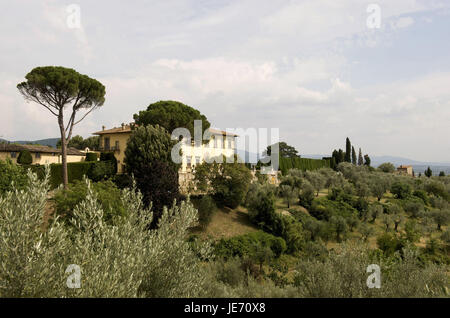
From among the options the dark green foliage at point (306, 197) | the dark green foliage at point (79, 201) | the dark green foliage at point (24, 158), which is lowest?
the dark green foliage at point (306, 197)

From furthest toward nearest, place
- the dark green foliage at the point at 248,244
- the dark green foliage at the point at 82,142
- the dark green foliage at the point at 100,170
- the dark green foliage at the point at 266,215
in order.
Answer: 1. the dark green foliage at the point at 82,142
2. the dark green foliage at the point at 100,170
3. the dark green foliage at the point at 266,215
4. the dark green foliage at the point at 248,244

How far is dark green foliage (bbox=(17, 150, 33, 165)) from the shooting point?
111 ft

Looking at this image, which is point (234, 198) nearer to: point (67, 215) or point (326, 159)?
point (67, 215)

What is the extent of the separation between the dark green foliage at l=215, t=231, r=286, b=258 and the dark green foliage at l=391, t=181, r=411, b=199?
29.8 meters

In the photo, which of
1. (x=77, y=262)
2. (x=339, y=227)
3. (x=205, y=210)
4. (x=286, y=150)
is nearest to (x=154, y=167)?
(x=205, y=210)

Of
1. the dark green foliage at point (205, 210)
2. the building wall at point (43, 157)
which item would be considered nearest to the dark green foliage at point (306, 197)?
the dark green foliage at point (205, 210)

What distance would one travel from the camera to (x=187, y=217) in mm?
8086

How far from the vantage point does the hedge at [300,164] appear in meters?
51.2

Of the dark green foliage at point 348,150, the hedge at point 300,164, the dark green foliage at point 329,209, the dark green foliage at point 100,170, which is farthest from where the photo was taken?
the dark green foliage at point 348,150

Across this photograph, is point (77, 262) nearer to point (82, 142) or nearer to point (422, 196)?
point (422, 196)

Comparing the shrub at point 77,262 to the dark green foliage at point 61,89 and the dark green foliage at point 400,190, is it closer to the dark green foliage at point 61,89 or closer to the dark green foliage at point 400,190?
the dark green foliage at point 61,89

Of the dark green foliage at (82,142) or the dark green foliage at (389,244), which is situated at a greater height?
the dark green foliage at (82,142)

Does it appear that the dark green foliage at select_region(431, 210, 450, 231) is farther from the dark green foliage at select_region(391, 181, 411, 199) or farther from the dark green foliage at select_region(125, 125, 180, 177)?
the dark green foliage at select_region(125, 125, 180, 177)

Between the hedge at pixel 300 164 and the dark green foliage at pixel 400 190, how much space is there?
653 inches
